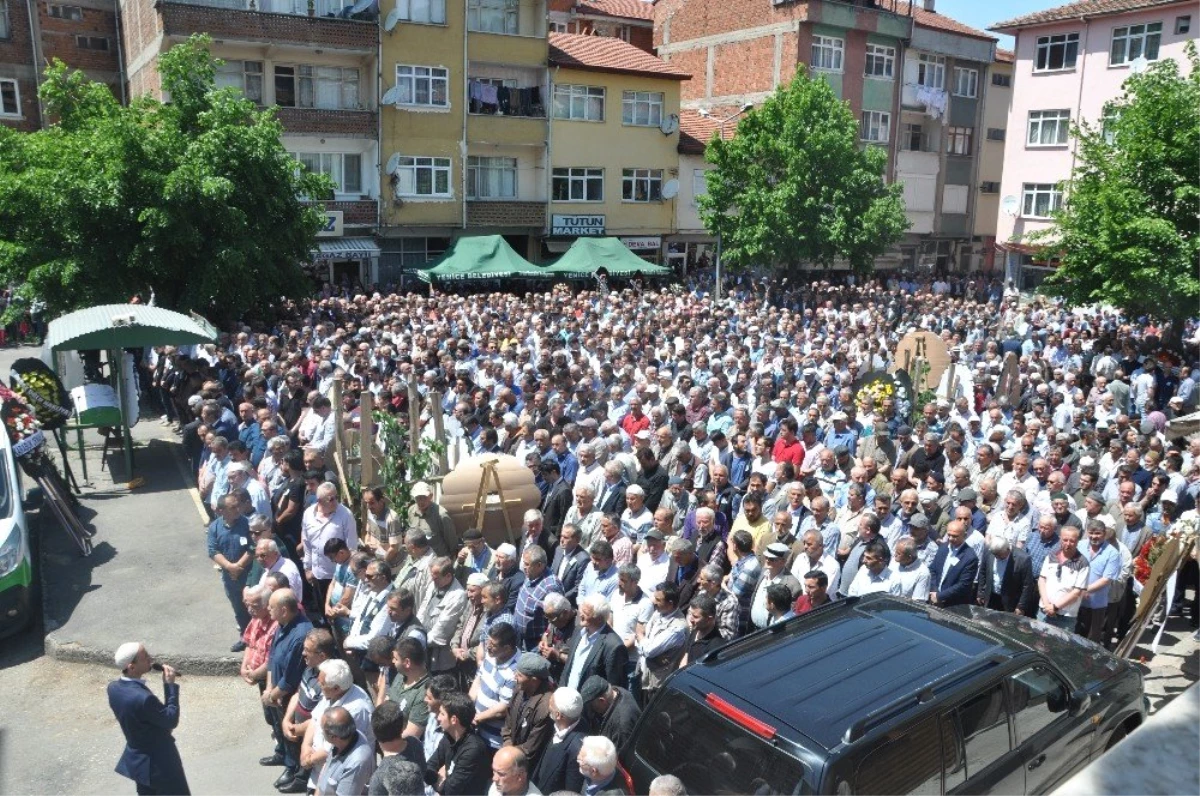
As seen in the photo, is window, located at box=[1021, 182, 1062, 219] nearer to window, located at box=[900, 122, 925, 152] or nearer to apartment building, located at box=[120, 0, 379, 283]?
window, located at box=[900, 122, 925, 152]

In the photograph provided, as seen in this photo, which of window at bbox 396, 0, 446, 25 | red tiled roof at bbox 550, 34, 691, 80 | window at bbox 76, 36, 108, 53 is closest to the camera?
window at bbox 396, 0, 446, 25

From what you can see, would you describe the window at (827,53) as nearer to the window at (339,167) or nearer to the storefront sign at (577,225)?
the storefront sign at (577,225)

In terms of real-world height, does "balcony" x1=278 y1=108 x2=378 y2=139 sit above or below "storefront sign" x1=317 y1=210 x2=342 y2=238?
above

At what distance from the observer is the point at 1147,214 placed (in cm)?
1936

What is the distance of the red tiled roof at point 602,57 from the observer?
114 ft

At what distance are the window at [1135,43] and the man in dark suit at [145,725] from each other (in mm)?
37239

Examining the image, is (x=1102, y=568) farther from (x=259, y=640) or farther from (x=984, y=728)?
(x=259, y=640)

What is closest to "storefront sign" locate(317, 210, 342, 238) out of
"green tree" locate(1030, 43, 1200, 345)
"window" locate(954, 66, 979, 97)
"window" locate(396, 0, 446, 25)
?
"window" locate(396, 0, 446, 25)

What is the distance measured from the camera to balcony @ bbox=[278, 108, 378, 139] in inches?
1155

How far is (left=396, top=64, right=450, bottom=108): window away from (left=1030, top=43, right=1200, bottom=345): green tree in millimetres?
19773

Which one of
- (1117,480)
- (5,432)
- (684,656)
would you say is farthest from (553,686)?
(5,432)

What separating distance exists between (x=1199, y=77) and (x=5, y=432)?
21.4m

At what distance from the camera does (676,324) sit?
2025 centimetres

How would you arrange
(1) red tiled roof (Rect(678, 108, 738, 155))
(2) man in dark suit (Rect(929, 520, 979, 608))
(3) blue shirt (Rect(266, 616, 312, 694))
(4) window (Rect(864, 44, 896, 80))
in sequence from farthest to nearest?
(4) window (Rect(864, 44, 896, 80)) < (1) red tiled roof (Rect(678, 108, 738, 155)) < (2) man in dark suit (Rect(929, 520, 979, 608)) < (3) blue shirt (Rect(266, 616, 312, 694))
